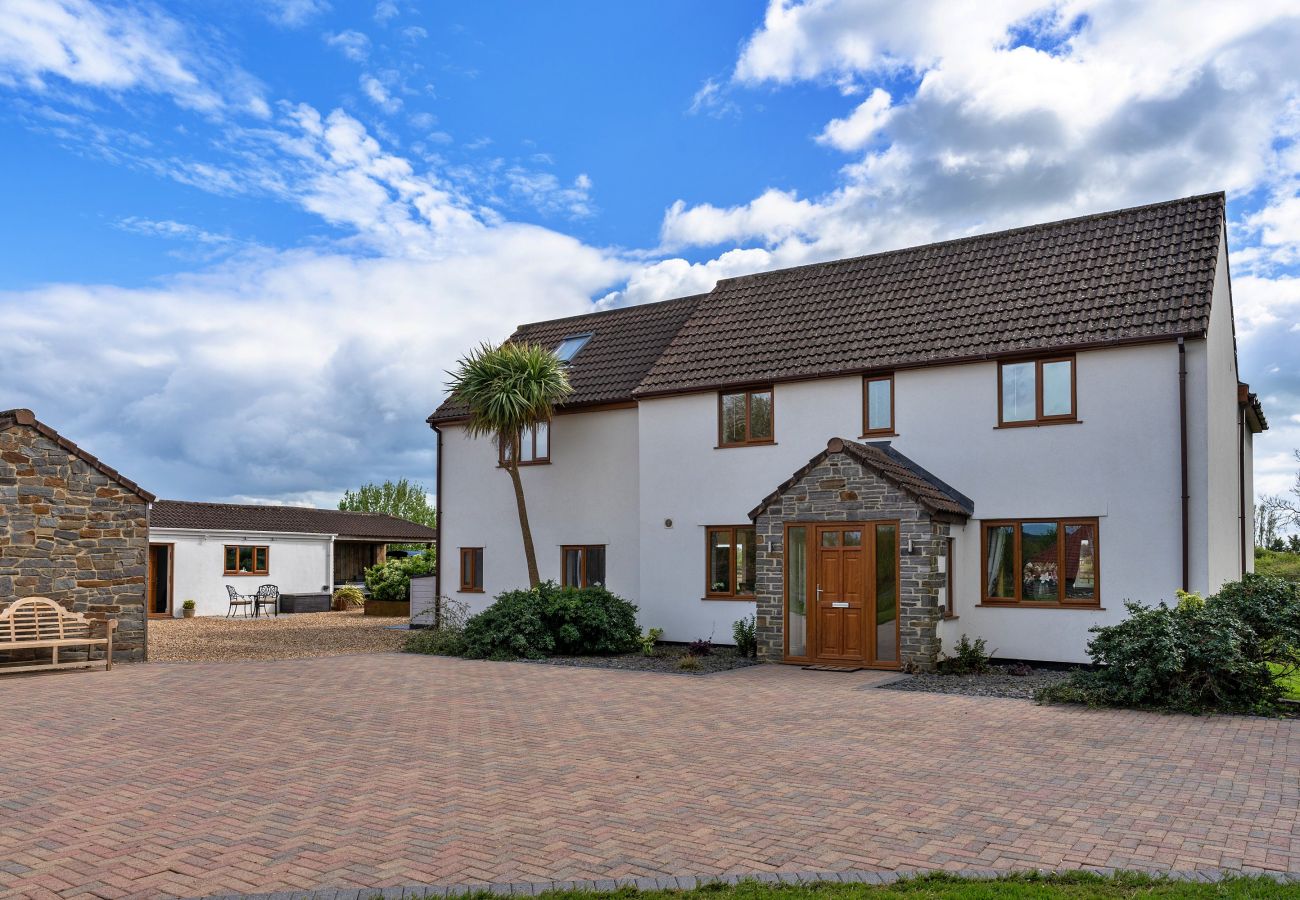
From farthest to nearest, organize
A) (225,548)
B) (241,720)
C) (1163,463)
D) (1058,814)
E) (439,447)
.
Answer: (225,548), (439,447), (1163,463), (241,720), (1058,814)

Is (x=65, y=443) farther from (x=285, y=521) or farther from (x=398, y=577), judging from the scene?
(x=285, y=521)

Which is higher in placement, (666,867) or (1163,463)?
(1163,463)

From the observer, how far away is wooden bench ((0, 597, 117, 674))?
51.5 feet

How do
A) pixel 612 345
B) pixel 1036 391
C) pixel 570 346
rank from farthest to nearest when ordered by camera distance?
1. pixel 570 346
2. pixel 612 345
3. pixel 1036 391

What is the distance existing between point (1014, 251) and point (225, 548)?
2691 centimetres

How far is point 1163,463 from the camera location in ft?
50.9

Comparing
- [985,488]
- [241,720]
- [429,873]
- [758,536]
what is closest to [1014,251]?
[985,488]

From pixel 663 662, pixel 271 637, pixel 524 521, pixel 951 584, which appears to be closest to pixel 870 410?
pixel 951 584

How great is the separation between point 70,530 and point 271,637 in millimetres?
8146

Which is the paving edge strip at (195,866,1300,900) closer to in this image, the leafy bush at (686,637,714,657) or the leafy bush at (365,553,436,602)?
the leafy bush at (686,637,714,657)

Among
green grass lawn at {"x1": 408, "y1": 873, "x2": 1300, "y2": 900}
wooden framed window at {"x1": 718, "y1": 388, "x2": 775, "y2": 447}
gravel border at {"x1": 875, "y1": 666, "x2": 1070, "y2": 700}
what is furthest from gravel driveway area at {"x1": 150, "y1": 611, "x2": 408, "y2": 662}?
green grass lawn at {"x1": 408, "y1": 873, "x2": 1300, "y2": 900}

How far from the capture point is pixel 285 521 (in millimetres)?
37469

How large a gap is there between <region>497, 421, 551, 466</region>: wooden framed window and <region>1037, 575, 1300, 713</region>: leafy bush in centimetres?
1280

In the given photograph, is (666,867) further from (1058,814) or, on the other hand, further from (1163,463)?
(1163,463)
